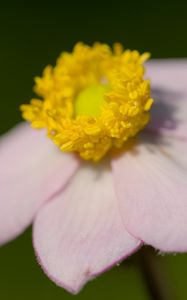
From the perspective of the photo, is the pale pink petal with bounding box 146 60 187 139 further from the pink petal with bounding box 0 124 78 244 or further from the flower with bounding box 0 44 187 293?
the pink petal with bounding box 0 124 78 244

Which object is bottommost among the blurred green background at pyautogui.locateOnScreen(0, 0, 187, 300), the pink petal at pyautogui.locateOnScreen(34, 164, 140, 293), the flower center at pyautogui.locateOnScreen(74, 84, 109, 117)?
the blurred green background at pyautogui.locateOnScreen(0, 0, 187, 300)

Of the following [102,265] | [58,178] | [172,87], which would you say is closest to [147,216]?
[102,265]

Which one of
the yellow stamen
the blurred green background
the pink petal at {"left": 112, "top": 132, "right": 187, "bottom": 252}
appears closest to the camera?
the pink petal at {"left": 112, "top": 132, "right": 187, "bottom": 252}

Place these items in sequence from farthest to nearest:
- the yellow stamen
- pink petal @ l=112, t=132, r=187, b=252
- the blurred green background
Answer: the blurred green background
the yellow stamen
pink petal @ l=112, t=132, r=187, b=252

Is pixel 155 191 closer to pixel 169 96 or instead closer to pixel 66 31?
pixel 169 96

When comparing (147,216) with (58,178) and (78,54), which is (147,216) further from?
(78,54)

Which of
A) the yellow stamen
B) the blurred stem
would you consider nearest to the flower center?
the yellow stamen

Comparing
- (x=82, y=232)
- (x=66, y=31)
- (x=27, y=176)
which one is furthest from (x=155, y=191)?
(x=66, y=31)

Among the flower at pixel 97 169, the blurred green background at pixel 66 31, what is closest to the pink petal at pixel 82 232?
the flower at pixel 97 169
